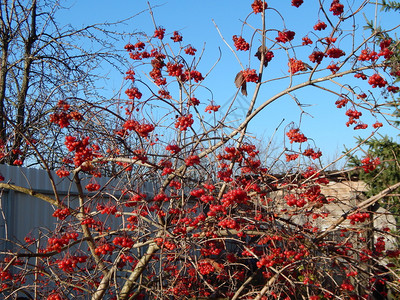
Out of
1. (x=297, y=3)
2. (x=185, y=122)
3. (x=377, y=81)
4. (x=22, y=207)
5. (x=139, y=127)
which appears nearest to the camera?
(x=139, y=127)

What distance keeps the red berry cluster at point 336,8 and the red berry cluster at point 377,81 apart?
60cm

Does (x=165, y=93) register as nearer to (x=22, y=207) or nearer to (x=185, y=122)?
(x=185, y=122)

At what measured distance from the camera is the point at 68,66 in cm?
939

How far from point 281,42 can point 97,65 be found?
6.11 metres

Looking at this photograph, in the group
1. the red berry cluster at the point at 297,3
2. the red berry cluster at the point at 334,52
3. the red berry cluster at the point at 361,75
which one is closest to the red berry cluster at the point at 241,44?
the red berry cluster at the point at 297,3

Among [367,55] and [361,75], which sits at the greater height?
[367,55]

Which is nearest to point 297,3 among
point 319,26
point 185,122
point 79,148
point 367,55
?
point 319,26

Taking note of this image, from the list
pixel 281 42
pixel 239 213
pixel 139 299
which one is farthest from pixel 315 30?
pixel 139 299

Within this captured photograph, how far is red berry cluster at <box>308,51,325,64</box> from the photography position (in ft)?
12.5

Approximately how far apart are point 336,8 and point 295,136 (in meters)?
1.08

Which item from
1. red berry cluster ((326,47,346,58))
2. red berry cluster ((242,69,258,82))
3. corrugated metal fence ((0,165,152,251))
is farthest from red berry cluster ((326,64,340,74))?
corrugated metal fence ((0,165,152,251))

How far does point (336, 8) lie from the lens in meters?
3.97

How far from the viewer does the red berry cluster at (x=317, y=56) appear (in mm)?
3799

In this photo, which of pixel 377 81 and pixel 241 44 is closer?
pixel 377 81
